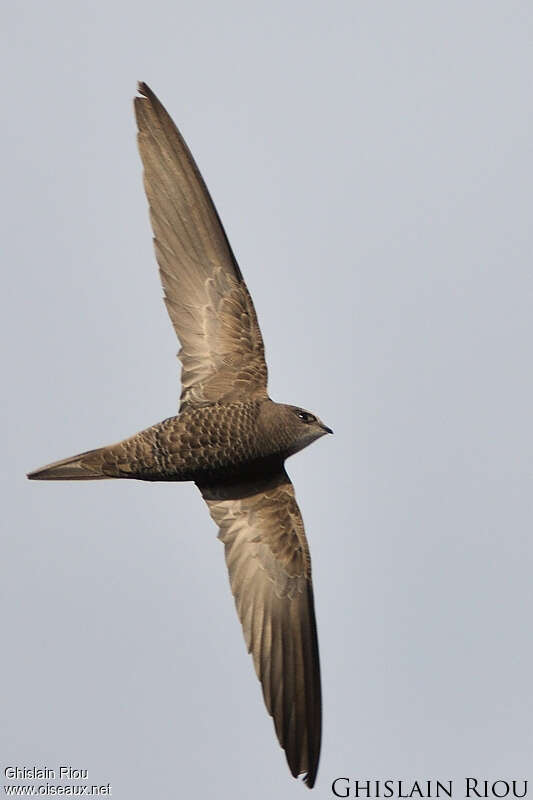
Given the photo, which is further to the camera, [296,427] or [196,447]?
[296,427]

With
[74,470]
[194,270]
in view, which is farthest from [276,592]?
[194,270]

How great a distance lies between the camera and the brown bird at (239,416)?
11.0 m

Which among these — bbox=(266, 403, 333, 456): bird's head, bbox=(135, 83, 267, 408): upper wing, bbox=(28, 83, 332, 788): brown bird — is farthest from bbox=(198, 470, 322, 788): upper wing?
bbox=(135, 83, 267, 408): upper wing

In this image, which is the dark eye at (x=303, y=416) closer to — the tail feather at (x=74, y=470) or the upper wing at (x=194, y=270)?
the upper wing at (x=194, y=270)

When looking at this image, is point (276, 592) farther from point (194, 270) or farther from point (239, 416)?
point (194, 270)

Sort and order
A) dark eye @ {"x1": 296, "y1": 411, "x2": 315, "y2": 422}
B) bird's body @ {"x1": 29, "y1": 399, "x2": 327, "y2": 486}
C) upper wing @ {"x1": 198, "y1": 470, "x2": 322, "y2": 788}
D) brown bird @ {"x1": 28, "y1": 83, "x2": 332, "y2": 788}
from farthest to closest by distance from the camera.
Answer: upper wing @ {"x1": 198, "y1": 470, "x2": 322, "y2": 788}, brown bird @ {"x1": 28, "y1": 83, "x2": 332, "y2": 788}, dark eye @ {"x1": 296, "y1": 411, "x2": 315, "y2": 422}, bird's body @ {"x1": 29, "y1": 399, "x2": 327, "y2": 486}

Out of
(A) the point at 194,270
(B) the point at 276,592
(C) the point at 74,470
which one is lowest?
(B) the point at 276,592

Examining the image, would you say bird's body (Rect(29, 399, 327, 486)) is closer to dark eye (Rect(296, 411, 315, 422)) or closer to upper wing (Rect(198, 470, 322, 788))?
dark eye (Rect(296, 411, 315, 422))

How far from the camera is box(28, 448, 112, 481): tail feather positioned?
10.9 m

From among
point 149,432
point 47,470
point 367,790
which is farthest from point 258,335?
point 367,790

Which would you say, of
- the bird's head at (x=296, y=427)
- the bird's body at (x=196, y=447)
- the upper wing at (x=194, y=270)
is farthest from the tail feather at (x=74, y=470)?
the bird's head at (x=296, y=427)

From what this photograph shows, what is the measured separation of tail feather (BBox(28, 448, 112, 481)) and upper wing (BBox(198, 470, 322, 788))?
0.88 metres

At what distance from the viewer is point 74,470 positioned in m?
10.9

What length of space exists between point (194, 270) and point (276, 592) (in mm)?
2379
